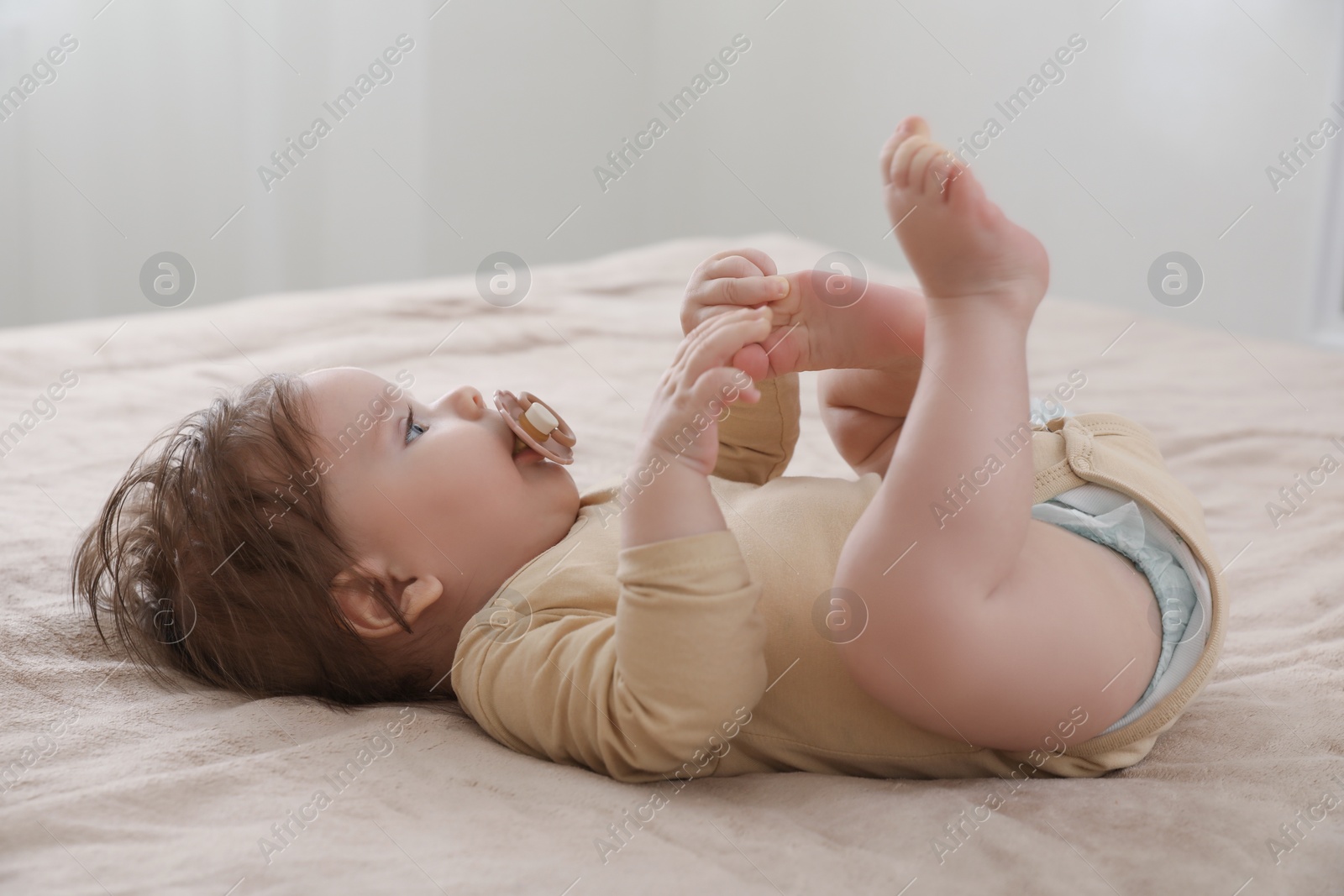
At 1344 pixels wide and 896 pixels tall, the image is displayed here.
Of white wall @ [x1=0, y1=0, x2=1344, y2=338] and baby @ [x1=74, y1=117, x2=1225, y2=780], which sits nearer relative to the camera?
baby @ [x1=74, y1=117, x2=1225, y2=780]

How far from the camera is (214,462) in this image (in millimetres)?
834

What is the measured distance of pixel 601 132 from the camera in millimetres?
3750

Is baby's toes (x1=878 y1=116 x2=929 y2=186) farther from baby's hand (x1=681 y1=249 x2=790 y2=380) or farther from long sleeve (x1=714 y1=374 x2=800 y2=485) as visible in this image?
long sleeve (x1=714 y1=374 x2=800 y2=485)

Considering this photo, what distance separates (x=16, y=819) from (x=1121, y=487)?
0.74 metres

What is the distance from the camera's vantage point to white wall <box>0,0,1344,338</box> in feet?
9.36

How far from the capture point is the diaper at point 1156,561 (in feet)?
2.45

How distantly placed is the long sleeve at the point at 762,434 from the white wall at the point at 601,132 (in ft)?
7.91

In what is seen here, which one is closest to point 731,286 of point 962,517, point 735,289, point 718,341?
point 735,289

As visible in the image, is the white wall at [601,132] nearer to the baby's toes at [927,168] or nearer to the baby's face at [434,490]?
the baby's face at [434,490]

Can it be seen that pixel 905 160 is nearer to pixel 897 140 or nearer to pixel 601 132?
pixel 897 140

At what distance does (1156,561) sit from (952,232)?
31 cm

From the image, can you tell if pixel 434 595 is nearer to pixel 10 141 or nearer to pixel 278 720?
pixel 278 720

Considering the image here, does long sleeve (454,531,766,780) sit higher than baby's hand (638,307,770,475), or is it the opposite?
baby's hand (638,307,770,475)

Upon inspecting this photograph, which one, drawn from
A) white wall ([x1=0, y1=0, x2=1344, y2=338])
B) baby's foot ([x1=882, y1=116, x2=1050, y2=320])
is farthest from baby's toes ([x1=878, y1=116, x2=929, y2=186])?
white wall ([x1=0, y1=0, x2=1344, y2=338])
